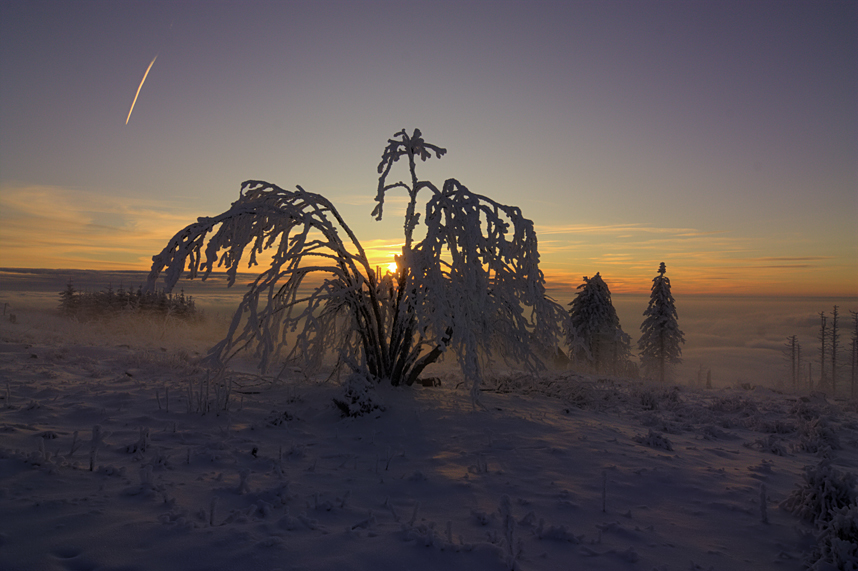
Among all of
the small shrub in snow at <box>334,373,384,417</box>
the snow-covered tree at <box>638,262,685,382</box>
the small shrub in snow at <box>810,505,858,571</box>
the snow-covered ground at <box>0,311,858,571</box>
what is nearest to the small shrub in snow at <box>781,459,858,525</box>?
the snow-covered ground at <box>0,311,858,571</box>

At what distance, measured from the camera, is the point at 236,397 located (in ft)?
28.4

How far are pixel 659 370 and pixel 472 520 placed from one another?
106ft

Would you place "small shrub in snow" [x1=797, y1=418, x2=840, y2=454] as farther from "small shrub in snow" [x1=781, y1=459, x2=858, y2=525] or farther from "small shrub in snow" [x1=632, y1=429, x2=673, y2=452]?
"small shrub in snow" [x1=781, y1=459, x2=858, y2=525]

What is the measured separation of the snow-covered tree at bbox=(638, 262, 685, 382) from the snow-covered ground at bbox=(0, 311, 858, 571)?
22.6 meters

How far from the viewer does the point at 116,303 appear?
4434cm

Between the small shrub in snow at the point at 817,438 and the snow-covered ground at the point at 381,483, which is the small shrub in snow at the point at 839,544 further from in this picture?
the small shrub in snow at the point at 817,438

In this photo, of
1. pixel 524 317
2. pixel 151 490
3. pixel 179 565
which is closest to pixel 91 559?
pixel 179 565

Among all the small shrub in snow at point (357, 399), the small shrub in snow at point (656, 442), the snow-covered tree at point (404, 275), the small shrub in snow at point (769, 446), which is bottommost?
the small shrub in snow at point (769, 446)

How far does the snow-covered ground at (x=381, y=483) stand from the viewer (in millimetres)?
3262

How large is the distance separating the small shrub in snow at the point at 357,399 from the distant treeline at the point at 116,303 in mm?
38574

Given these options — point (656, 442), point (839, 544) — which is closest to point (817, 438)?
point (656, 442)

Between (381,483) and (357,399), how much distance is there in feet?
9.10

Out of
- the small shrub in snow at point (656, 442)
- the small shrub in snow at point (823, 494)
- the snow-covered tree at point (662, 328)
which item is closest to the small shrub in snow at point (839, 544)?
the small shrub in snow at point (823, 494)

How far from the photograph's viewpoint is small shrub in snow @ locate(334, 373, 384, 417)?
7492 mm
